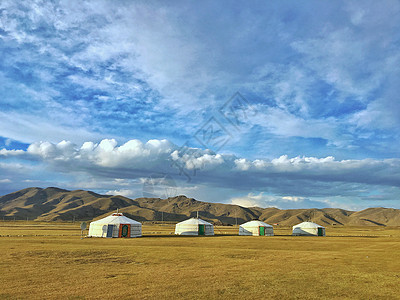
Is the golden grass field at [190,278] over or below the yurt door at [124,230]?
below

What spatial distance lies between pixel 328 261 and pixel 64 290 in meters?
17.0

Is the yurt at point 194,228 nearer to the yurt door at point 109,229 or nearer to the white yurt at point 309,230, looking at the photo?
the yurt door at point 109,229

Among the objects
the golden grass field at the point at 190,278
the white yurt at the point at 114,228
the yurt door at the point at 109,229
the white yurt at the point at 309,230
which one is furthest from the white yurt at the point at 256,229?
the golden grass field at the point at 190,278

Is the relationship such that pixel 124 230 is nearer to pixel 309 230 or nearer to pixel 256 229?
pixel 256 229

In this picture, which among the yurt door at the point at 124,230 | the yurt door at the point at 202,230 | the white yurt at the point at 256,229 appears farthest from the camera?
the white yurt at the point at 256,229

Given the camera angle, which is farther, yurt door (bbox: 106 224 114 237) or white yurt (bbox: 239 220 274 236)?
white yurt (bbox: 239 220 274 236)

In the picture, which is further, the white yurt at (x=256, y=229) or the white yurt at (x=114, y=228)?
the white yurt at (x=256, y=229)

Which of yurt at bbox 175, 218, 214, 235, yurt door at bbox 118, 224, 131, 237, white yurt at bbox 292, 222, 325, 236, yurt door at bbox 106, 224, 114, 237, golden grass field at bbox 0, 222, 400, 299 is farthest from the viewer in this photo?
white yurt at bbox 292, 222, 325, 236

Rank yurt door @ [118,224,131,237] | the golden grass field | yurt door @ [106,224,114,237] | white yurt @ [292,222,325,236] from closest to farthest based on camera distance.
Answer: the golden grass field, yurt door @ [106,224,114,237], yurt door @ [118,224,131,237], white yurt @ [292,222,325,236]

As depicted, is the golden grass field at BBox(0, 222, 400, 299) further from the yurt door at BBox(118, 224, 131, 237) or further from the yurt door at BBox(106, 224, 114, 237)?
the yurt door at BBox(106, 224, 114, 237)

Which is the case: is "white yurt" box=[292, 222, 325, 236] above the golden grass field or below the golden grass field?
above

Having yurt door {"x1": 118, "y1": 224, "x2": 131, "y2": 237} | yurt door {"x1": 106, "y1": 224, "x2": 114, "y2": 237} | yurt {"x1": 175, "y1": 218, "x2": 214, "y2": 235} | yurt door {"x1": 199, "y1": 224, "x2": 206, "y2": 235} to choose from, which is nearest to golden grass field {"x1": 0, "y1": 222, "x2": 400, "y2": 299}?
yurt door {"x1": 118, "y1": 224, "x2": 131, "y2": 237}

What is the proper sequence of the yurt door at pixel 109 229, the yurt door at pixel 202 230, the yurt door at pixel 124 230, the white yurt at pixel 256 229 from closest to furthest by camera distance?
the yurt door at pixel 109 229 → the yurt door at pixel 124 230 → the yurt door at pixel 202 230 → the white yurt at pixel 256 229

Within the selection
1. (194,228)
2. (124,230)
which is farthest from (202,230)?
(124,230)
